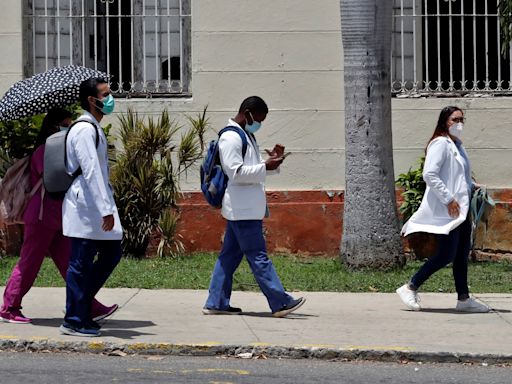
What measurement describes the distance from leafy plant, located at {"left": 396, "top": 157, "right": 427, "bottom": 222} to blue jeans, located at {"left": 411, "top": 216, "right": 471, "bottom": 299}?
120 inches

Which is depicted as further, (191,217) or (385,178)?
(191,217)

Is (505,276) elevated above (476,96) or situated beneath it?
situated beneath

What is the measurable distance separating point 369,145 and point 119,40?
11.8ft

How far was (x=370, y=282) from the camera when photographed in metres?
11.2

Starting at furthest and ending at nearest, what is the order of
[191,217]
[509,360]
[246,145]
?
[191,217] < [246,145] < [509,360]

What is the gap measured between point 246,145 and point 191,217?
4.08 m

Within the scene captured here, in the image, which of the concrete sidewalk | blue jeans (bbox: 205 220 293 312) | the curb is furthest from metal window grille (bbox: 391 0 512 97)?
the curb

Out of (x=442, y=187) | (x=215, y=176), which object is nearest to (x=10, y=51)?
(x=215, y=176)

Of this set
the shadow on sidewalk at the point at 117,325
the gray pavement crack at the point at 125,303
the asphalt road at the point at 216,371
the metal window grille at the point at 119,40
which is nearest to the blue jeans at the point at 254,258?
the shadow on sidewalk at the point at 117,325

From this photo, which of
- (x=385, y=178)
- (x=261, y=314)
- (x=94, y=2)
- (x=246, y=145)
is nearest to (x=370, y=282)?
(x=385, y=178)

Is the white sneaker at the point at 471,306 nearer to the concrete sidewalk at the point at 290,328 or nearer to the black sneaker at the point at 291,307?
the concrete sidewalk at the point at 290,328

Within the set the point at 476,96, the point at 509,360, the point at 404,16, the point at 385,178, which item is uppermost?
the point at 404,16

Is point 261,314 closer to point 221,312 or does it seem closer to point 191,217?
point 221,312

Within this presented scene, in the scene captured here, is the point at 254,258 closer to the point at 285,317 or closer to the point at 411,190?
the point at 285,317
